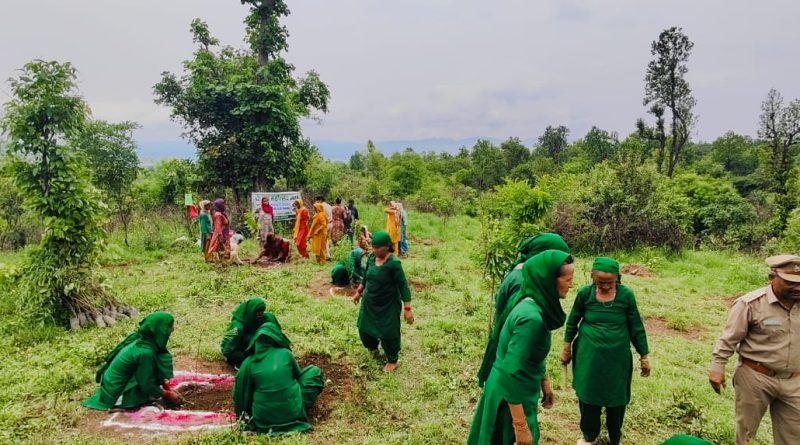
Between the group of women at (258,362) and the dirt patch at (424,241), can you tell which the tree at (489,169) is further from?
the group of women at (258,362)

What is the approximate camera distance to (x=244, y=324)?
4.42 m

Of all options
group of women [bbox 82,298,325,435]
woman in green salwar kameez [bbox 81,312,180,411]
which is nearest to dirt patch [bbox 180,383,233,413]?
group of women [bbox 82,298,325,435]

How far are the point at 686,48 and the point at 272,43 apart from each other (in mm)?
24641

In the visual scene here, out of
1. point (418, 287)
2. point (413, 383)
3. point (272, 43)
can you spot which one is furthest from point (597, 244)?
point (272, 43)

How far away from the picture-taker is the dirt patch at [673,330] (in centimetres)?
678

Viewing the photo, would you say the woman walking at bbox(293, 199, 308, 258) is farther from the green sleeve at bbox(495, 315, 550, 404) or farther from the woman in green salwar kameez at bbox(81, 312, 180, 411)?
the green sleeve at bbox(495, 315, 550, 404)

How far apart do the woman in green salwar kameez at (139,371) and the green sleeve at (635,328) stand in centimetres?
383

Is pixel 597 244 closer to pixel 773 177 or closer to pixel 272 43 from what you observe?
pixel 272 43

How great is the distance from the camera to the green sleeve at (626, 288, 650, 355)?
134 inches

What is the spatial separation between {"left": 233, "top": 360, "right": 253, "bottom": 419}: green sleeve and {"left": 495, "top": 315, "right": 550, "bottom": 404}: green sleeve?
235cm

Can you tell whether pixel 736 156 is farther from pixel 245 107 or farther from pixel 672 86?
pixel 245 107

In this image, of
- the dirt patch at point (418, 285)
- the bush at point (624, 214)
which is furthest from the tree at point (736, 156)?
the dirt patch at point (418, 285)

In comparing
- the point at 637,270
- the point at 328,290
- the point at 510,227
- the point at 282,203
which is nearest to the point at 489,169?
the point at 282,203

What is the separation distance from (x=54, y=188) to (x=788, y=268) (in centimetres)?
777
